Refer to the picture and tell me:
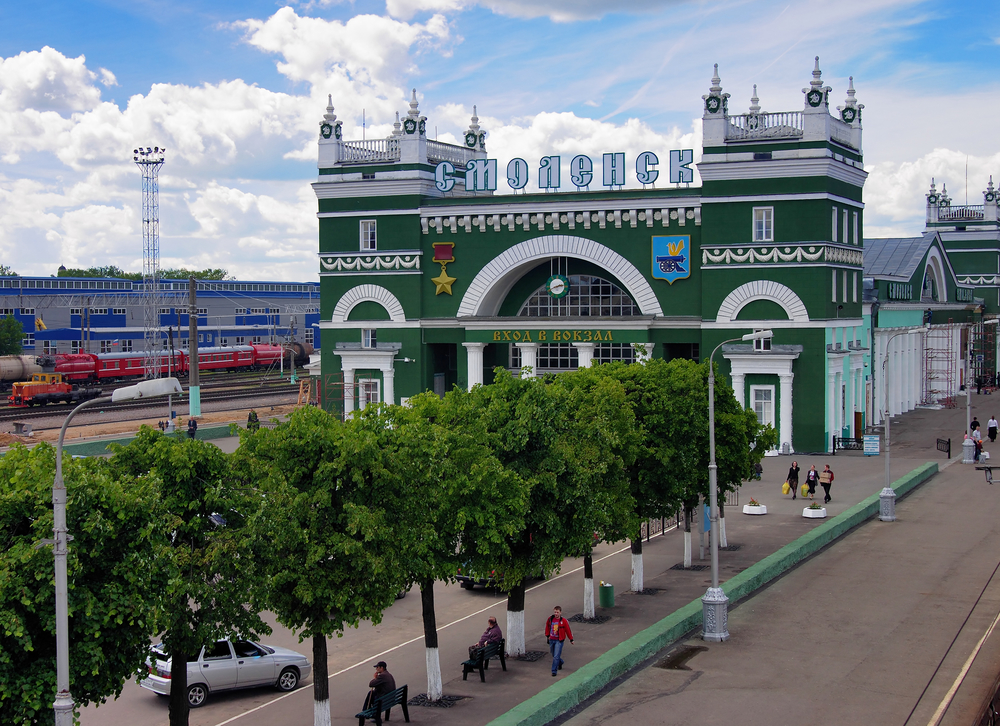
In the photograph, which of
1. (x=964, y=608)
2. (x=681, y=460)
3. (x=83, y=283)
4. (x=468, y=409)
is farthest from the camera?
(x=83, y=283)

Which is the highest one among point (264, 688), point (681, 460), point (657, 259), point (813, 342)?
point (657, 259)

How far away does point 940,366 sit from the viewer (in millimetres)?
93875

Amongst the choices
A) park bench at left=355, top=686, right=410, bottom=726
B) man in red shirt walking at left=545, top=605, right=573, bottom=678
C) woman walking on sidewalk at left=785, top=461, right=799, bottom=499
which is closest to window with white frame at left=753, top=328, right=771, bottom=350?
woman walking on sidewalk at left=785, top=461, right=799, bottom=499

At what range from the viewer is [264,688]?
27.0m

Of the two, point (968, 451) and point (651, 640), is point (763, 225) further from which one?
point (651, 640)

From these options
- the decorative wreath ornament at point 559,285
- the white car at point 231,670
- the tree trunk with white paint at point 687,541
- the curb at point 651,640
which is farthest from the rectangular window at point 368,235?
the white car at point 231,670

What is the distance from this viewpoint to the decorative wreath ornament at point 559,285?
67.4 metres

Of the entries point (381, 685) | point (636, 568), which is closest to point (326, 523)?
point (381, 685)

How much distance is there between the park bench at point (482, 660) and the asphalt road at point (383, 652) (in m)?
0.70

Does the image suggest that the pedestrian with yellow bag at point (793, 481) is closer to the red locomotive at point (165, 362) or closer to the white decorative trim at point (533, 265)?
the white decorative trim at point (533, 265)

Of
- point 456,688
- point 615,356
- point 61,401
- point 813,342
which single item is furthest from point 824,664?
point 61,401

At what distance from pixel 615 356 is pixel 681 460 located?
104 feet

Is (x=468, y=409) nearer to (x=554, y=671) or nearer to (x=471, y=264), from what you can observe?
(x=554, y=671)

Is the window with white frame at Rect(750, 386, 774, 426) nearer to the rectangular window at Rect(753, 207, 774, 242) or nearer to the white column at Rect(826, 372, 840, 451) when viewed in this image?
the white column at Rect(826, 372, 840, 451)
